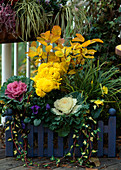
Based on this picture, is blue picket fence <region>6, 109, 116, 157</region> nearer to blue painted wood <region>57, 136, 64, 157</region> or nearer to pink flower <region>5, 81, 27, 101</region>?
blue painted wood <region>57, 136, 64, 157</region>

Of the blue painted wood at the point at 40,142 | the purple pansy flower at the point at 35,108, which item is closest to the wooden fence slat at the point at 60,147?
the blue painted wood at the point at 40,142

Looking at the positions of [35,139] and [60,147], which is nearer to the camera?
[60,147]

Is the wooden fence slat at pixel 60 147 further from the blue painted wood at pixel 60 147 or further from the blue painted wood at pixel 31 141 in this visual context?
the blue painted wood at pixel 31 141

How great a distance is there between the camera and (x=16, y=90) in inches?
59.7

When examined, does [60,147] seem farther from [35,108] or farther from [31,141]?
[35,108]

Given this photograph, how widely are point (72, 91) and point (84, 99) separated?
141 mm

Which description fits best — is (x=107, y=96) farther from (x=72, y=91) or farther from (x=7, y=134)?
(x=7, y=134)

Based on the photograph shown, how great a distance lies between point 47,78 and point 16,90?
22cm

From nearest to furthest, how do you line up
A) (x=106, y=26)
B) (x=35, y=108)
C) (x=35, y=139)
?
(x=35, y=108) < (x=35, y=139) < (x=106, y=26)

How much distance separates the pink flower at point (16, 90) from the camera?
1.51 m

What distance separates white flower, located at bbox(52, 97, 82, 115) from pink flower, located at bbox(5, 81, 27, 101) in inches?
8.9

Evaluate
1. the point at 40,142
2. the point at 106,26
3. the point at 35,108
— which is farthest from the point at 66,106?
the point at 106,26

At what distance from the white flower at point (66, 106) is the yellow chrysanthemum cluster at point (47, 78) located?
99mm

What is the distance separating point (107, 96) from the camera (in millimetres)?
1678
